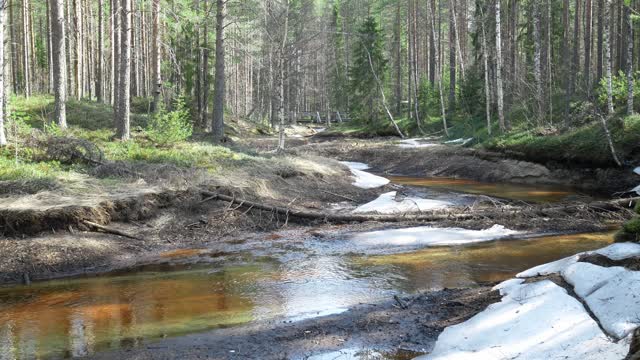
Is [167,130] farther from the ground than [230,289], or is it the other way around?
[167,130]

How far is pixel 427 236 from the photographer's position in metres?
10.9

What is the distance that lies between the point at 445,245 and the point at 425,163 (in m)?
14.6

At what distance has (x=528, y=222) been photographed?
38.3 feet

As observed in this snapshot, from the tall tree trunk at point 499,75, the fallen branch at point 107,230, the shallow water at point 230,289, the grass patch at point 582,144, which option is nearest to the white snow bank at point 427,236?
the shallow water at point 230,289

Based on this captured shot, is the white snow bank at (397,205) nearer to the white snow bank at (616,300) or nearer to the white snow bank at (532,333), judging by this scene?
the white snow bank at (532,333)

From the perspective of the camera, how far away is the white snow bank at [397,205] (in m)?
13.2

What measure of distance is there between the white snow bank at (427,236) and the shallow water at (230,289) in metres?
0.38

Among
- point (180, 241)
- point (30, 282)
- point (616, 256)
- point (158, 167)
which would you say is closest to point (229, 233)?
point (180, 241)

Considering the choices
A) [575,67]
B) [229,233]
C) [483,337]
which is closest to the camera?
[483,337]

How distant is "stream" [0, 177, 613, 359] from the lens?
6.32m

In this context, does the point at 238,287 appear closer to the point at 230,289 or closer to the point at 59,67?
the point at 230,289

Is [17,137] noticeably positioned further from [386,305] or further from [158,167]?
[386,305]

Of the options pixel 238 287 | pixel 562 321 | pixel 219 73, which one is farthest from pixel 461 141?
pixel 562 321

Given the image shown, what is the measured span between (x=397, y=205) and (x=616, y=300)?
29.8ft
